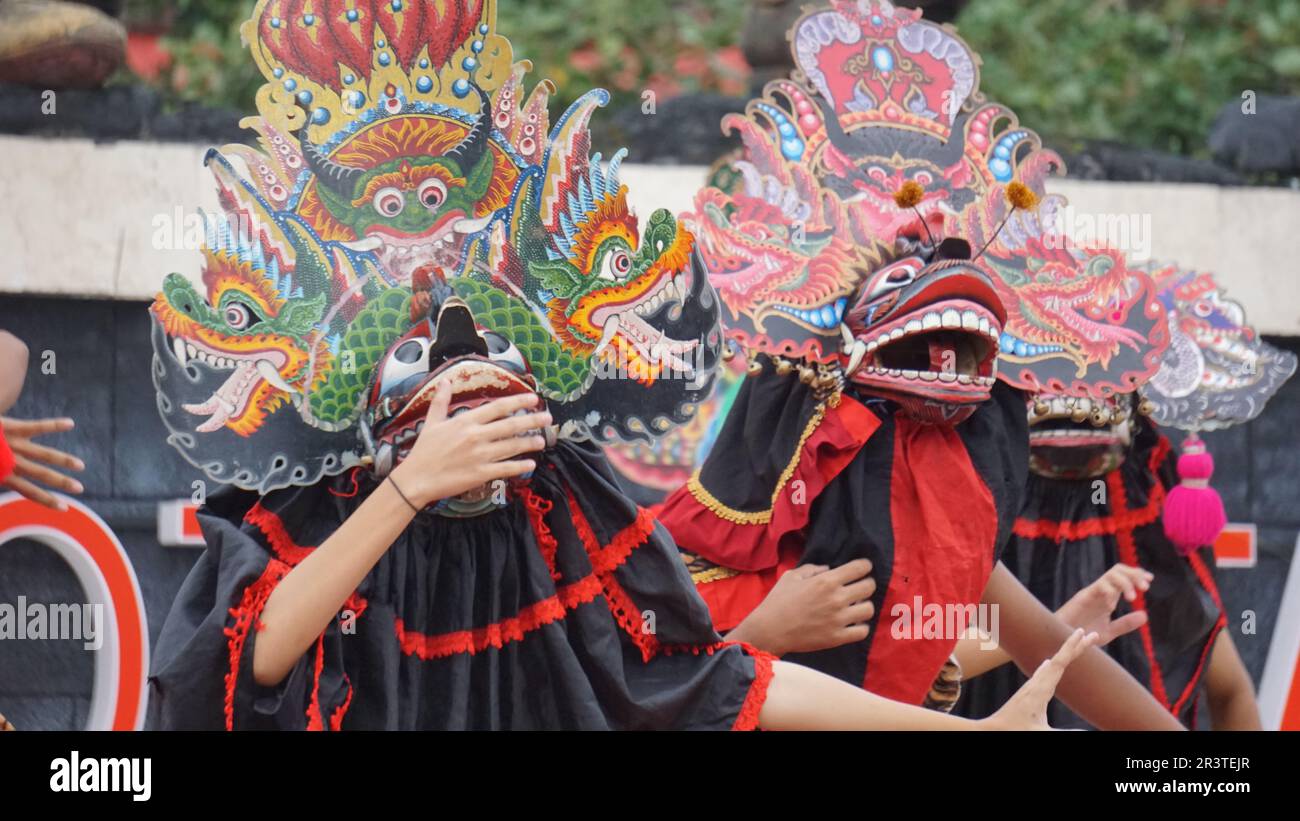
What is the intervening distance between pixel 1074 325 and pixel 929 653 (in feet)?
2.32

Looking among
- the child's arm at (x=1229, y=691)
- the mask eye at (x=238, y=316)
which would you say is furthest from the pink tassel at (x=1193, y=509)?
the mask eye at (x=238, y=316)

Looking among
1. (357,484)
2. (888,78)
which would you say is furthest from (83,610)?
(888,78)

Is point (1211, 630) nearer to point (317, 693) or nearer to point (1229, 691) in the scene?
point (1229, 691)

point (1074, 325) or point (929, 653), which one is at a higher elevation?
point (1074, 325)

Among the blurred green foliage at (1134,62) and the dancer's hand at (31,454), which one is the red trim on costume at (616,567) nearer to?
the dancer's hand at (31,454)

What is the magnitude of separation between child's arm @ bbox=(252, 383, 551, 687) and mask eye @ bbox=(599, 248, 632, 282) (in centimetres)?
35

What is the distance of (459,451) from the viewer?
2920mm

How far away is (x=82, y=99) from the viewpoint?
4.41 metres

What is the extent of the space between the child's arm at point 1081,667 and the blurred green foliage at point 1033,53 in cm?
305

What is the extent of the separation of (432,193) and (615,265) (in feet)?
1.03

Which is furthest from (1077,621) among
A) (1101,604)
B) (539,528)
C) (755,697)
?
(539,528)

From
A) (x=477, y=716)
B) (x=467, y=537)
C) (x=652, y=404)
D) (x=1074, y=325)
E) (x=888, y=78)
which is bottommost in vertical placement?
(x=477, y=716)

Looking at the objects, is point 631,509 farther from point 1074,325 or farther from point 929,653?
point 1074,325

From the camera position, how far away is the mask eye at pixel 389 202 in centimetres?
304
